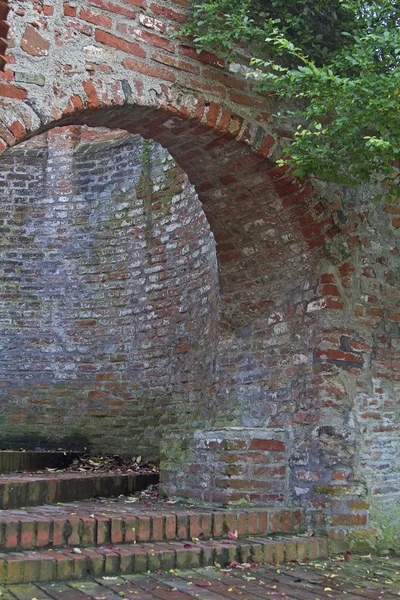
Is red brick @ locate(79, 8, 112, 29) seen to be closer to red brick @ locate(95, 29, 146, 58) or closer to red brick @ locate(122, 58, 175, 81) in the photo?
red brick @ locate(95, 29, 146, 58)

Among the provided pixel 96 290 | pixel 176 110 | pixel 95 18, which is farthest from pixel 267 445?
pixel 96 290

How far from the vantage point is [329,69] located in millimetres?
3531

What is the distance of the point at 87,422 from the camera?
6320mm

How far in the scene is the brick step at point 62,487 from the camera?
3822 mm

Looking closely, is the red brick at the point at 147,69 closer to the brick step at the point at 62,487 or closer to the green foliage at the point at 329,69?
the green foliage at the point at 329,69

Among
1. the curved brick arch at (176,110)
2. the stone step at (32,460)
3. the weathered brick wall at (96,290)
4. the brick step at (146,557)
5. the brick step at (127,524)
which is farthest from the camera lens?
the weathered brick wall at (96,290)

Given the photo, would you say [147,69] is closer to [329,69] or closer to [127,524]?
[329,69]

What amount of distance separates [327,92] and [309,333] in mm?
1385

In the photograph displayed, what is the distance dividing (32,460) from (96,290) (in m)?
1.80

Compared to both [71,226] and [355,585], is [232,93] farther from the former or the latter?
[71,226]

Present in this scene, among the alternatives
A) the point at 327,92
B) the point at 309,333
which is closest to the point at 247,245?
the point at 309,333

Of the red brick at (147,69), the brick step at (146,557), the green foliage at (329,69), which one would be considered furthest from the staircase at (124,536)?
the red brick at (147,69)

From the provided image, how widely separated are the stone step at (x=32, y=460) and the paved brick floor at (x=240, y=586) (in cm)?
261

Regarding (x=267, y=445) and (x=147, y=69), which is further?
(x=267, y=445)
